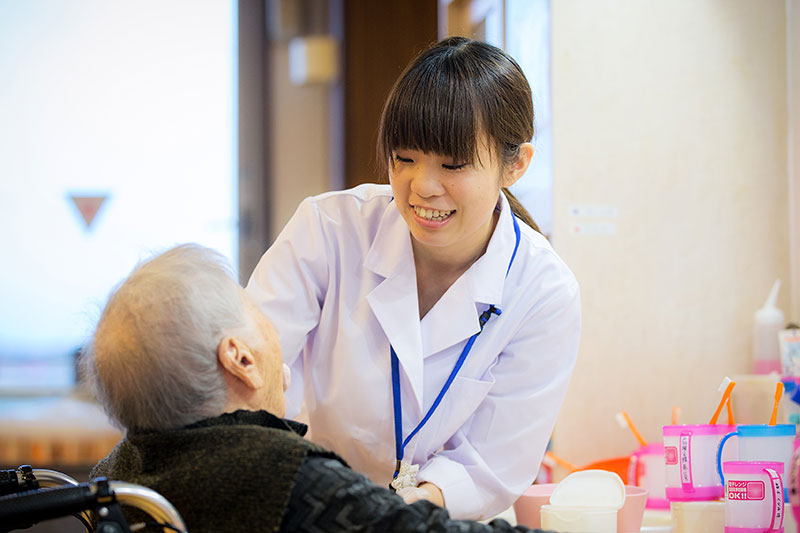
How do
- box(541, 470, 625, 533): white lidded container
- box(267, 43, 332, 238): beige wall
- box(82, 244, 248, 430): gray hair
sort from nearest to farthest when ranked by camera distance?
box(82, 244, 248, 430): gray hair < box(541, 470, 625, 533): white lidded container < box(267, 43, 332, 238): beige wall

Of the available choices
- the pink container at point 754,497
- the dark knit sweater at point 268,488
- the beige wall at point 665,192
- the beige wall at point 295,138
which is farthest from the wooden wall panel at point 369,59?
the dark knit sweater at point 268,488

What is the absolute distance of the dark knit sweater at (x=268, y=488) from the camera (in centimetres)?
103

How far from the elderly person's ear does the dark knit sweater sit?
0.08 metres

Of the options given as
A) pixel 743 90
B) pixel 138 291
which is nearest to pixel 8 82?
pixel 743 90

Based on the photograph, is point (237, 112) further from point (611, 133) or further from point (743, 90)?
point (743, 90)

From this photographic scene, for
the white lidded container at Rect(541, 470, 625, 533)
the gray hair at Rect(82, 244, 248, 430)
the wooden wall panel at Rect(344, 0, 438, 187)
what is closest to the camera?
the gray hair at Rect(82, 244, 248, 430)

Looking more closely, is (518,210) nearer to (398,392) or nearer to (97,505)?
(398,392)

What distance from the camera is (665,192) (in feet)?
9.28

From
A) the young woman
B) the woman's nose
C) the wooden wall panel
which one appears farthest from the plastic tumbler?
the wooden wall panel

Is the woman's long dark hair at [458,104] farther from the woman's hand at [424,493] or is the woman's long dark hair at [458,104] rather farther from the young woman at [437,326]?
the woman's hand at [424,493]

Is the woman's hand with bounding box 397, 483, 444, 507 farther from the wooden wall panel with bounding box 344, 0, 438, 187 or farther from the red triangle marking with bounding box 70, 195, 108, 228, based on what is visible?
the red triangle marking with bounding box 70, 195, 108, 228

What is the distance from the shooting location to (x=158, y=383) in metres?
1.12

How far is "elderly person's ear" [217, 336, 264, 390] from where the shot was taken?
115 cm

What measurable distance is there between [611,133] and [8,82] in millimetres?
2953
